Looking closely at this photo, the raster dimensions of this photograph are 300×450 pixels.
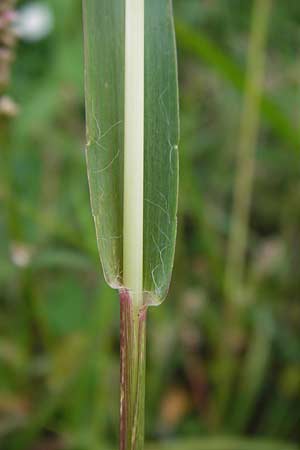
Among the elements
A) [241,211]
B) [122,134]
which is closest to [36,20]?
[241,211]

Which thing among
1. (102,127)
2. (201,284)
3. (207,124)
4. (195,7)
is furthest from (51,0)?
(102,127)

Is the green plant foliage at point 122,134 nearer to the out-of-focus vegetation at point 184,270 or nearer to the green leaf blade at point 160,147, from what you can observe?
the green leaf blade at point 160,147

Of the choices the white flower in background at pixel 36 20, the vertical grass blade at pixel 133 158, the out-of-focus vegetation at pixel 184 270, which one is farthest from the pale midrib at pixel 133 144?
the white flower in background at pixel 36 20

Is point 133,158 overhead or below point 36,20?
below

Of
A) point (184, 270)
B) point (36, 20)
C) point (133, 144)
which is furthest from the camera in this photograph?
point (36, 20)

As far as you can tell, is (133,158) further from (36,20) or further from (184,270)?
(36,20)

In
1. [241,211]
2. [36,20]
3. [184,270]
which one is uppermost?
[36,20]
